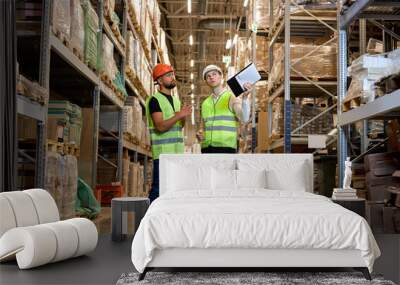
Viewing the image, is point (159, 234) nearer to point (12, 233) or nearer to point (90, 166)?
point (12, 233)

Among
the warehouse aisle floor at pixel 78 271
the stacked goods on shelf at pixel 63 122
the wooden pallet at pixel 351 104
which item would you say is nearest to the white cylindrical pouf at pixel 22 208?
the warehouse aisle floor at pixel 78 271

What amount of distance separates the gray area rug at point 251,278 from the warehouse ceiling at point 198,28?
1379 cm

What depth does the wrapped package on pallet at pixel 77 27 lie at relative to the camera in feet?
19.4

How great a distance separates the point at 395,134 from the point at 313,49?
238 cm

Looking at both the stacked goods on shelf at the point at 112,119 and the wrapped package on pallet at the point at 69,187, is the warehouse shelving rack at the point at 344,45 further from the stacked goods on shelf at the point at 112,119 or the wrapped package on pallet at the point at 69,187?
the stacked goods on shelf at the point at 112,119

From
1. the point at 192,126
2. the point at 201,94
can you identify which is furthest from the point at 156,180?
the point at 192,126

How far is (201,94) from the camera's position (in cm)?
3500

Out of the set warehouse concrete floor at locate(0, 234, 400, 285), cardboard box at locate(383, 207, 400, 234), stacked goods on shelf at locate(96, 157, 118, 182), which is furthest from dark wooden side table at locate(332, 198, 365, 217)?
stacked goods on shelf at locate(96, 157, 118, 182)

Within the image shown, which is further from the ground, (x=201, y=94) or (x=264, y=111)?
(x=201, y=94)

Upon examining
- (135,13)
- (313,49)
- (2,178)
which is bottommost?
(2,178)

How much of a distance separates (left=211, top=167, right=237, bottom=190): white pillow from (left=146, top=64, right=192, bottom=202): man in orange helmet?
128 cm

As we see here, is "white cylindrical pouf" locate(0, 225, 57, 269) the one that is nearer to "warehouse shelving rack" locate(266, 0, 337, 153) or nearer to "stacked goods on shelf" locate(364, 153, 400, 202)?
"stacked goods on shelf" locate(364, 153, 400, 202)

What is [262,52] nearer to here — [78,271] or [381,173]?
[381,173]

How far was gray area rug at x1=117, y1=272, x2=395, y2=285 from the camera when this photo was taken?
332 centimetres
